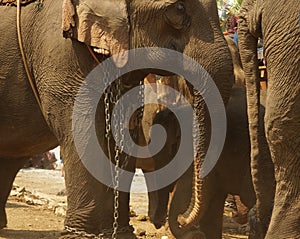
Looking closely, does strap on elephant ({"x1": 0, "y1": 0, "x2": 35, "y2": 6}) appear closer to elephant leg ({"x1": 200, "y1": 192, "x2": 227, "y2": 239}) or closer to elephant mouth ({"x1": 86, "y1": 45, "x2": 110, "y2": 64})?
elephant mouth ({"x1": 86, "y1": 45, "x2": 110, "y2": 64})

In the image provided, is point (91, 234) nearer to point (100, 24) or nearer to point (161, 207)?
point (100, 24)

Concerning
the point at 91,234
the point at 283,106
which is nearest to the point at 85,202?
the point at 91,234

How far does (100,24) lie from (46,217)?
3687 mm

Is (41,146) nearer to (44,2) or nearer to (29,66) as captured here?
(29,66)

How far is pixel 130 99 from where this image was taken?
14.7 feet

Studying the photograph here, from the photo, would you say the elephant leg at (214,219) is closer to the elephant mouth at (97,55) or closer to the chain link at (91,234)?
the chain link at (91,234)

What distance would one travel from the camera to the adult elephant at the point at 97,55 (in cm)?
421

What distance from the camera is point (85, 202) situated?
4.32 m

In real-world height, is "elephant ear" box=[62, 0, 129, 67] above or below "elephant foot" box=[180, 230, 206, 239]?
above

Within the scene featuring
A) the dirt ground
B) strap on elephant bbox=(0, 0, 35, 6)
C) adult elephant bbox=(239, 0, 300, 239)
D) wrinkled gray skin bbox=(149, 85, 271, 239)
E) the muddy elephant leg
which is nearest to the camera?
adult elephant bbox=(239, 0, 300, 239)

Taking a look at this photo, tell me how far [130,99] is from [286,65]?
1.46m

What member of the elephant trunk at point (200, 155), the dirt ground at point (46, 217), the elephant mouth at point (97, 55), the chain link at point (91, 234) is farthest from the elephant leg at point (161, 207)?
the elephant mouth at point (97, 55)

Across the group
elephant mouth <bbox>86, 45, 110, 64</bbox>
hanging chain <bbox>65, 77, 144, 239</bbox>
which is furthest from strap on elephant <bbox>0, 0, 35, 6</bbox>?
hanging chain <bbox>65, 77, 144, 239</bbox>

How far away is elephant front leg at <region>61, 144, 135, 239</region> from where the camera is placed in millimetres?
4312
